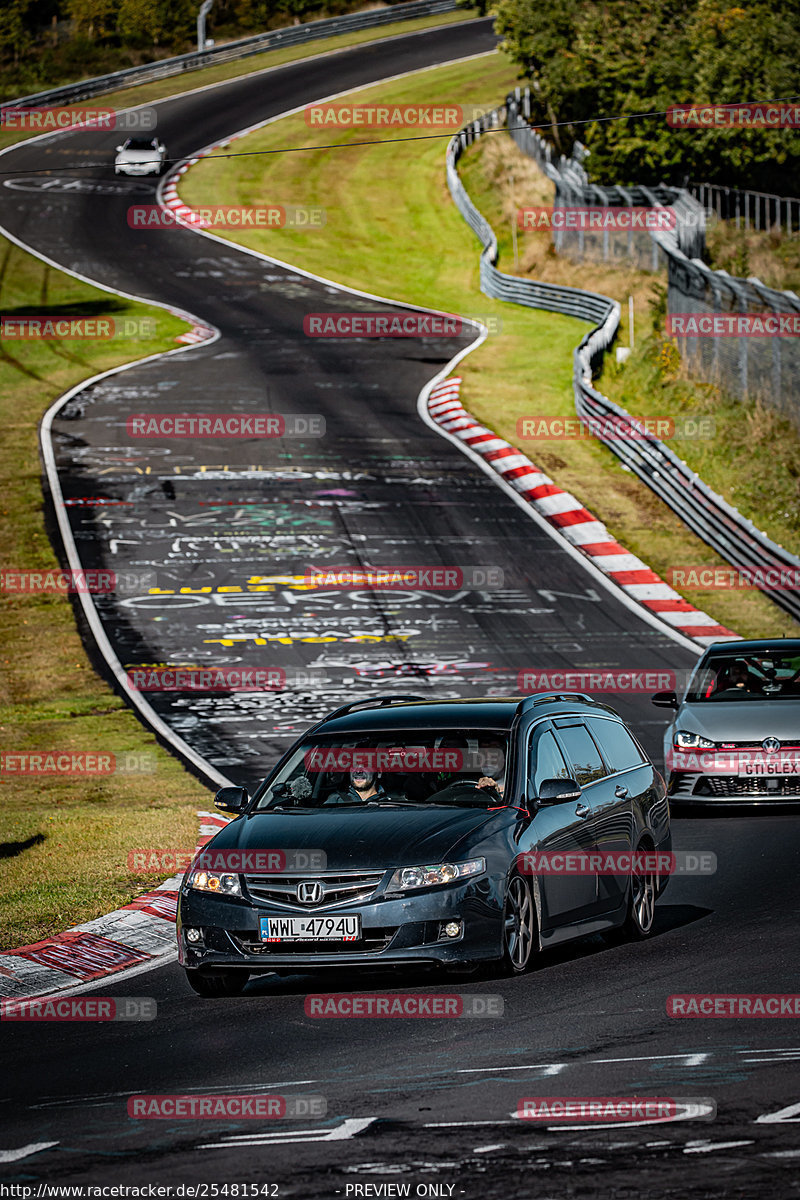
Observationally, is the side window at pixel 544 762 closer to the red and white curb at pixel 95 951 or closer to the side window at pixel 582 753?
the side window at pixel 582 753

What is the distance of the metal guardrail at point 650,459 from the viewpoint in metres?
27.6

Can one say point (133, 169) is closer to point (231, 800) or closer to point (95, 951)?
point (95, 951)

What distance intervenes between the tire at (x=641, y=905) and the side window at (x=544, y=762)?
2.92 feet

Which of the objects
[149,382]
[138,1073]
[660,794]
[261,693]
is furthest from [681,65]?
[138,1073]

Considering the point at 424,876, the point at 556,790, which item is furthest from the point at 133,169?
the point at 424,876

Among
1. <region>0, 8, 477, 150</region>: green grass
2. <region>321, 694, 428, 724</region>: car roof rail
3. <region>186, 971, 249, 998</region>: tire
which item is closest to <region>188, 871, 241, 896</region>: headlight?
<region>186, 971, 249, 998</region>: tire

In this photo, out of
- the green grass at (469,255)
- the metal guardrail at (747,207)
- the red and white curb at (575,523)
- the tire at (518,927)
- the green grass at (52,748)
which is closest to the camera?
the tire at (518,927)

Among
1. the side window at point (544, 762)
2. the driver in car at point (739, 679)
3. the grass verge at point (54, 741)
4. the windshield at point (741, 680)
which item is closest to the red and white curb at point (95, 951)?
the grass verge at point (54, 741)

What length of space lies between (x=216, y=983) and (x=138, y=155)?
202ft

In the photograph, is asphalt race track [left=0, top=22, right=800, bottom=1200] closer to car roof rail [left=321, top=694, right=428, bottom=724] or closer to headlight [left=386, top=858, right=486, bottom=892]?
headlight [left=386, top=858, right=486, bottom=892]

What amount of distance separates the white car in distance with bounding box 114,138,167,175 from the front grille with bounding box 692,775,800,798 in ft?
180

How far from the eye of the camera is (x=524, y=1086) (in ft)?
22.8

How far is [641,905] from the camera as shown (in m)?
10.7

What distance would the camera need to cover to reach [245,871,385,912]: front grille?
877 centimetres
